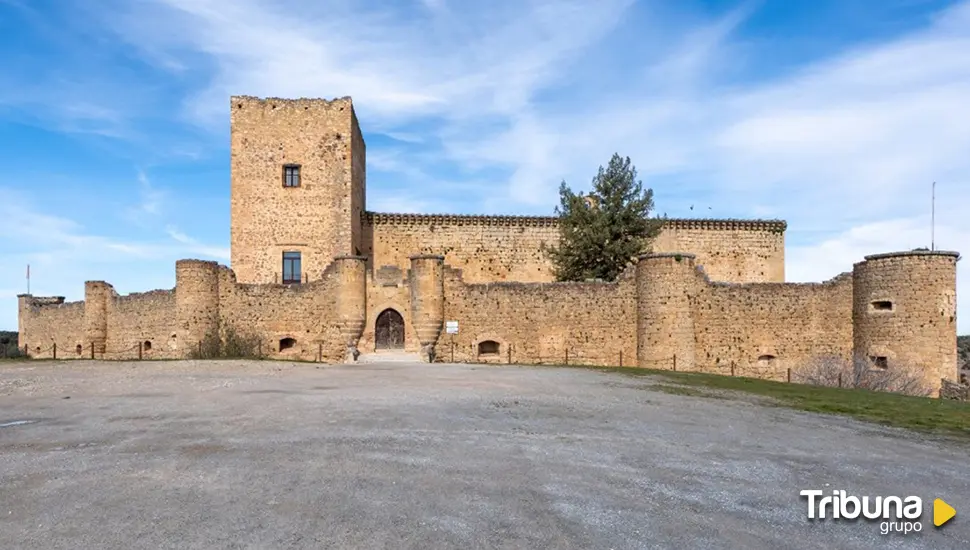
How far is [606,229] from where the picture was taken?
91.3ft

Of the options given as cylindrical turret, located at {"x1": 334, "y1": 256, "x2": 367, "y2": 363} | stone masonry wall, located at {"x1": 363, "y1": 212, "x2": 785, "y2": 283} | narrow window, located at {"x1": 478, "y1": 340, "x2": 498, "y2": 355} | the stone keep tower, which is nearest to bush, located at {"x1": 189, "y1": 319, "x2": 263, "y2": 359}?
cylindrical turret, located at {"x1": 334, "y1": 256, "x2": 367, "y2": 363}

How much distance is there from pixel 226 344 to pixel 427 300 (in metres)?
7.66

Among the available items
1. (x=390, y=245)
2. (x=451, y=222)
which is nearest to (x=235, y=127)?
(x=390, y=245)

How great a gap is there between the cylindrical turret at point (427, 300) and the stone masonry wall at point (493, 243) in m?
7.96

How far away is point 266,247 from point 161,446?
2177cm

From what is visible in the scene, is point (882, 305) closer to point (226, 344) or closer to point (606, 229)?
point (606, 229)

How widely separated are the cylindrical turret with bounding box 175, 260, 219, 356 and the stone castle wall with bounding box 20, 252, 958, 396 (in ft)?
0.13

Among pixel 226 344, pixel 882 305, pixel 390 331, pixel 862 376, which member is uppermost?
pixel 882 305

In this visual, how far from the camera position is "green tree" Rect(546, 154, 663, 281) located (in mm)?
27844

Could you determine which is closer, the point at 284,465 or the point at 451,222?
the point at 284,465

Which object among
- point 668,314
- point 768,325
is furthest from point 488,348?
point 768,325

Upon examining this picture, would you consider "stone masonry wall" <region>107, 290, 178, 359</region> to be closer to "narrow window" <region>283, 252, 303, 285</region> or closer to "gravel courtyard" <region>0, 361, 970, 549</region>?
"narrow window" <region>283, 252, 303, 285</region>

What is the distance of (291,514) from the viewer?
469 cm

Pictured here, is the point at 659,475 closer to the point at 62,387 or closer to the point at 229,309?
the point at 62,387
